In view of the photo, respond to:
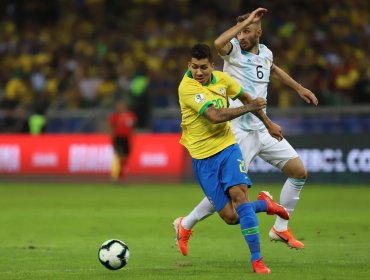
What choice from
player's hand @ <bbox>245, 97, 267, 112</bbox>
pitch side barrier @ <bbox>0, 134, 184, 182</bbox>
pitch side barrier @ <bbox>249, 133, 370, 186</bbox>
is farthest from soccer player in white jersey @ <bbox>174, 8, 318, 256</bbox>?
pitch side barrier @ <bbox>0, 134, 184, 182</bbox>

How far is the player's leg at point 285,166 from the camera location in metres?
11.2

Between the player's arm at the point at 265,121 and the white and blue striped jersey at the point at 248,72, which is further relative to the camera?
the white and blue striped jersey at the point at 248,72

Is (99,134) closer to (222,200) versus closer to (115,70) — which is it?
(115,70)

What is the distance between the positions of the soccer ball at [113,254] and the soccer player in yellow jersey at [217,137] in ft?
3.51

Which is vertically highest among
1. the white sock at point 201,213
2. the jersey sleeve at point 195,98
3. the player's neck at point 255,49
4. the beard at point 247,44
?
the beard at point 247,44

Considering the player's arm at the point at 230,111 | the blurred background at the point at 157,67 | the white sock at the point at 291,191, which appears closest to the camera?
the player's arm at the point at 230,111

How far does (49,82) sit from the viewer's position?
1165 inches

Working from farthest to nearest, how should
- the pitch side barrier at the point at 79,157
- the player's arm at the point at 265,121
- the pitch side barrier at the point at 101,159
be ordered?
the pitch side barrier at the point at 79,157, the pitch side barrier at the point at 101,159, the player's arm at the point at 265,121

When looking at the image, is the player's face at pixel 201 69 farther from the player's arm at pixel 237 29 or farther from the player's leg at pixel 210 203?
the player's leg at pixel 210 203

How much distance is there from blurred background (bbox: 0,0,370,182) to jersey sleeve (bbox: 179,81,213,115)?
1323 centimetres

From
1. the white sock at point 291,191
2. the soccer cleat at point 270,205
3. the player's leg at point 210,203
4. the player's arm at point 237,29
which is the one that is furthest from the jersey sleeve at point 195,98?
the white sock at point 291,191

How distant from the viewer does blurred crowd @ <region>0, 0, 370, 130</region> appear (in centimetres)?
2642

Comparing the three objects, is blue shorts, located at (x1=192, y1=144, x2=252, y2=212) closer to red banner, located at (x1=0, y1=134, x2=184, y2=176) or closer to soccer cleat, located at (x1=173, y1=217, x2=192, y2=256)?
soccer cleat, located at (x1=173, y1=217, x2=192, y2=256)

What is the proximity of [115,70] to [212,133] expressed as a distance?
19.4 metres
